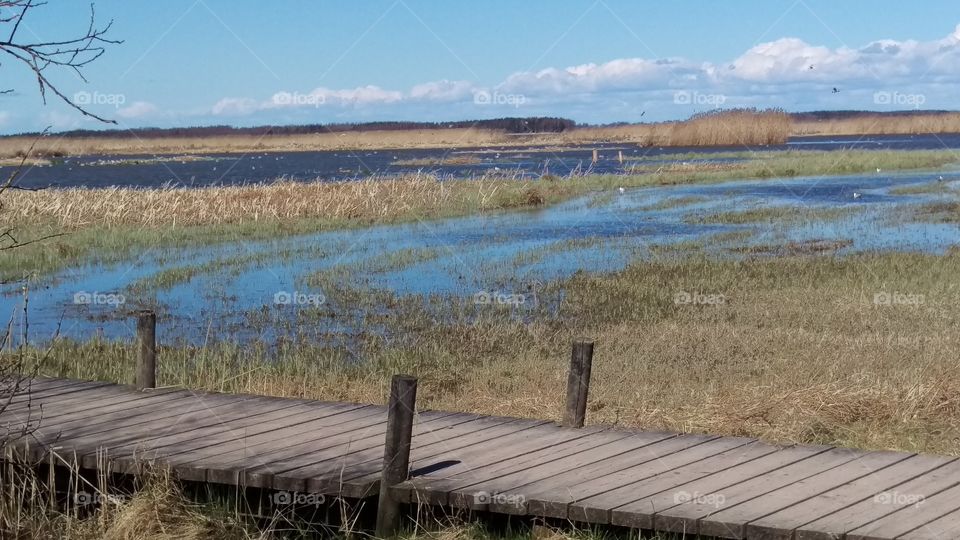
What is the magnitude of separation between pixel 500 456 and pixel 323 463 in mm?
1158

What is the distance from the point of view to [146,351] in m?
9.38

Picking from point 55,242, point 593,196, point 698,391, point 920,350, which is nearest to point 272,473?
point 698,391

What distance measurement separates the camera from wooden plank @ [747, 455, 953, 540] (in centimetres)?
602

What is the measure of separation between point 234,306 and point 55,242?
346 inches

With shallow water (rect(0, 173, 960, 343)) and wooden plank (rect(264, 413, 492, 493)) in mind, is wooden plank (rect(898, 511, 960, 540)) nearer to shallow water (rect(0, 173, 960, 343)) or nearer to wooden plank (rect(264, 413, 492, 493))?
wooden plank (rect(264, 413, 492, 493))

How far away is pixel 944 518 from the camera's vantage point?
20.1 ft

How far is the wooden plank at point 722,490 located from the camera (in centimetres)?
618

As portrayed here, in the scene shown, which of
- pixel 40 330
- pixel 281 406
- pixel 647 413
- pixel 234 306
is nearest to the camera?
pixel 281 406

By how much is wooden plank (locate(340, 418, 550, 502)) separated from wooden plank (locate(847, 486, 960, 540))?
2.57m

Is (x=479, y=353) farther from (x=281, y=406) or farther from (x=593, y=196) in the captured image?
(x=593, y=196)

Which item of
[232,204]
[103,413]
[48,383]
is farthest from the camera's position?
[232,204]

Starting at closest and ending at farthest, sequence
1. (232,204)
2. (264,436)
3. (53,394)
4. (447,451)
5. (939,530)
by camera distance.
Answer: (939,530), (447,451), (264,436), (53,394), (232,204)

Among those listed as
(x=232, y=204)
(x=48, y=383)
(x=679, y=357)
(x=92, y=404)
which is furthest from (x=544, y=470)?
(x=232, y=204)

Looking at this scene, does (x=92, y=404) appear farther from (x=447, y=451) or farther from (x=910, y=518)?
(x=910, y=518)
